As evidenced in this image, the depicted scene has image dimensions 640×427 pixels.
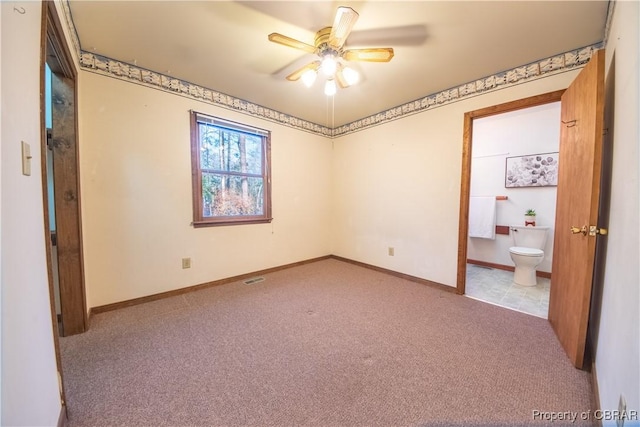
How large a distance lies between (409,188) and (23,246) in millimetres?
3277

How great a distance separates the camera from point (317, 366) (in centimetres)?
150

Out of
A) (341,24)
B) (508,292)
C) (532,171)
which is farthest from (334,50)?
(532,171)

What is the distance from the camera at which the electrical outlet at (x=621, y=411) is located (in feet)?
2.69

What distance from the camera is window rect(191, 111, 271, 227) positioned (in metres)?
2.72

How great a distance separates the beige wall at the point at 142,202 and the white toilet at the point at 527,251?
3.47m

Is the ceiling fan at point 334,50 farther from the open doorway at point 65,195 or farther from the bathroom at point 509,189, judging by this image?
the bathroom at point 509,189

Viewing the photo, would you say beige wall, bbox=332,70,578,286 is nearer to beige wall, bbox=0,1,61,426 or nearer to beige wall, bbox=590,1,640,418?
beige wall, bbox=590,1,640,418

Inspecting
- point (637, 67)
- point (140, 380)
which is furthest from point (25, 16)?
point (637, 67)

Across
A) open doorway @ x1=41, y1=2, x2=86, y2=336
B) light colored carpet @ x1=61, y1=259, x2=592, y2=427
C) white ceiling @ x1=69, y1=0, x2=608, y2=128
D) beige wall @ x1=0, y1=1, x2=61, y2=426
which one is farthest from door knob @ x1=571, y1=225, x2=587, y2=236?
open doorway @ x1=41, y1=2, x2=86, y2=336

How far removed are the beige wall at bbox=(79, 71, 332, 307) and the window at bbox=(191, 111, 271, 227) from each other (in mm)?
96

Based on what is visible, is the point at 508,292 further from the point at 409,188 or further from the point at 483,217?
the point at 409,188

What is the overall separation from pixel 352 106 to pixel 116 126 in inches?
106

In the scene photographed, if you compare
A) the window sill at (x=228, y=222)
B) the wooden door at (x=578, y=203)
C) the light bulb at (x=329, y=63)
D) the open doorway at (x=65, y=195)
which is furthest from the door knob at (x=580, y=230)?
the open doorway at (x=65, y=195)

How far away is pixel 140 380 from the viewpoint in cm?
138
